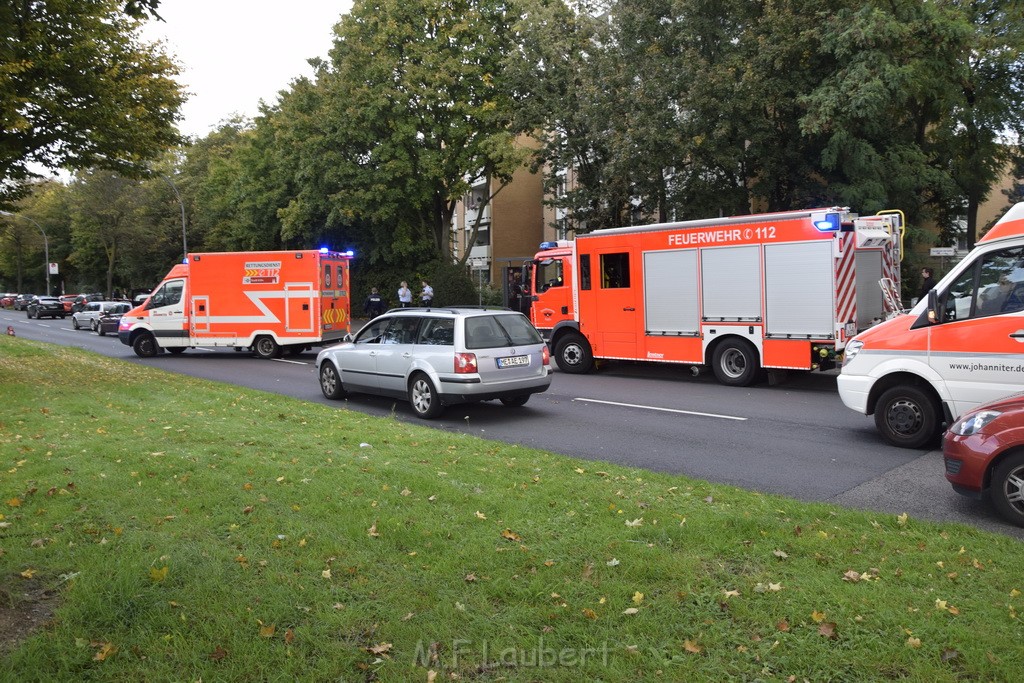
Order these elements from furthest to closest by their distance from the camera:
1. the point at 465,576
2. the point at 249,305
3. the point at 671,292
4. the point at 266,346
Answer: the point at 266,346 → the point at 249,305 → the point at 671,292 → the point at 465,576

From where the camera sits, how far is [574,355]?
696 inches

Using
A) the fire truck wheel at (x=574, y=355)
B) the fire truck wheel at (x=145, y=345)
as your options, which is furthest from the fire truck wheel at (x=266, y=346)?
the fire truck wheel at (x=574, y=355)

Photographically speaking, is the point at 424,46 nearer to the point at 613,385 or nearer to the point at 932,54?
the point at 932,54

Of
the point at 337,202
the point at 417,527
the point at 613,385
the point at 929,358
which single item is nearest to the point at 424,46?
the point at 337,202

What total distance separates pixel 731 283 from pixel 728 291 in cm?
16

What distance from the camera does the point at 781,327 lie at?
1423 centimetres

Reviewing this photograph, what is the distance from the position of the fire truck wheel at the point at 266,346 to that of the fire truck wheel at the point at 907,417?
16.4 m

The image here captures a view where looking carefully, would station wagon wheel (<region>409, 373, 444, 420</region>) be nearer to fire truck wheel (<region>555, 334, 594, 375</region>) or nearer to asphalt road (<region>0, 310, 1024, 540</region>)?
asphalt road (<region>0, 310, 1024, 540</region>)

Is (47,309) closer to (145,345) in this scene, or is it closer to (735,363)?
(145,345)

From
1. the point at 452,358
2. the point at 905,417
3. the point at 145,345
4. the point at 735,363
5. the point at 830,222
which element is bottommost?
the point at 905,417

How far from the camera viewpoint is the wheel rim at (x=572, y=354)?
17.6m

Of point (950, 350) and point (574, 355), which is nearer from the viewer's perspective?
point (950, 350)

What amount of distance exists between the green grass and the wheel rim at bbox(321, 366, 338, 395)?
6235mm

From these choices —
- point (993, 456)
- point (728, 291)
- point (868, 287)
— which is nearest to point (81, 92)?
point (728, 291)
